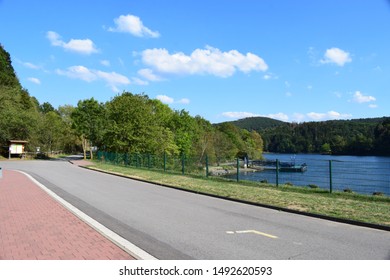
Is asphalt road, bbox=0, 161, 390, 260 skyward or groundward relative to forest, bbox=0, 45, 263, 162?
groundward

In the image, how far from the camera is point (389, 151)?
209ft

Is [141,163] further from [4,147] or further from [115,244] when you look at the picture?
[4,147]

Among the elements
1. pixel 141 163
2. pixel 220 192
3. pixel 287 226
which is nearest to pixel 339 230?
pixel 287 226

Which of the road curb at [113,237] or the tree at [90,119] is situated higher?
the tree at [90,119]

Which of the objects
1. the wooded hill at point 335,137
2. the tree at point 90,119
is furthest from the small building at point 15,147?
the wooded hill at point 335,137

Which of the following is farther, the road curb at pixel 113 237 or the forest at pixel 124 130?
the forest at pixel 124 130

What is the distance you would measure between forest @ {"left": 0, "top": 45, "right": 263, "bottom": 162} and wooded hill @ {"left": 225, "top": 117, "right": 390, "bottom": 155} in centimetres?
3261

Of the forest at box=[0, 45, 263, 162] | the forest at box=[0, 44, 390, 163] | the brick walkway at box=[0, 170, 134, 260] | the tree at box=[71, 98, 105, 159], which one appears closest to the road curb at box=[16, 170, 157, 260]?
the brick walkway at box=[0, 170, 134, 260]

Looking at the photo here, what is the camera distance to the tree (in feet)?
194

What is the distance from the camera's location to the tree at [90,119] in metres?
59.1

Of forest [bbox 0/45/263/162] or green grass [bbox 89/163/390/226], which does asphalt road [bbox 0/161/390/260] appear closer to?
green grass [bbox 89/163/390/226]

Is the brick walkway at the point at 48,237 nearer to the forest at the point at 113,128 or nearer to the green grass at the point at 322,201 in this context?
the green grass at the point at 322,201

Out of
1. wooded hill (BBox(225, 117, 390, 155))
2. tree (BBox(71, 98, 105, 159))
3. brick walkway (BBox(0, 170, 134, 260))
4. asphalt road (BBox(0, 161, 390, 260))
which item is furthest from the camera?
wooded hill (BBox(225, 117, 390, 155))

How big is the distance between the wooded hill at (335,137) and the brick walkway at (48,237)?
66.4 metres
